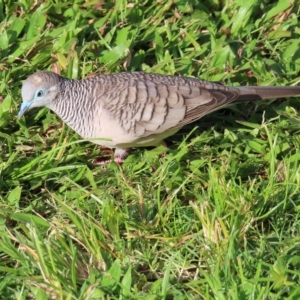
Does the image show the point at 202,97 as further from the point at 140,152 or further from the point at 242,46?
the point at 242,46

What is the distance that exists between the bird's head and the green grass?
0.89 feet

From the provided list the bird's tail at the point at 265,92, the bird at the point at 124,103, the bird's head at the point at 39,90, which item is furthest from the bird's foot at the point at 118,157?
the bird's tail at the point at 265,92

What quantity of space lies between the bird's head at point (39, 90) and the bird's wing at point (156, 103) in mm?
334

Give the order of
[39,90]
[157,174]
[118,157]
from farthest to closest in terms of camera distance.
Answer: [118,157] → [39,90] → [157,174]

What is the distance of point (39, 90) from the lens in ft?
16.4

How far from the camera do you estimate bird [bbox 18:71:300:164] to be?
16.3 feet

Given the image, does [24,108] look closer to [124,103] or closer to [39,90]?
[39,90]

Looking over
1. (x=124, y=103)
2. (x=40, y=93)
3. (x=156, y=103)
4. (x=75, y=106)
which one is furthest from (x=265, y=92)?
(x=40, y=93)

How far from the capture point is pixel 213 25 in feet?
19.8

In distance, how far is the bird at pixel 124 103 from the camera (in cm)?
498

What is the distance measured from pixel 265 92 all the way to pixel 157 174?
3.25 ft

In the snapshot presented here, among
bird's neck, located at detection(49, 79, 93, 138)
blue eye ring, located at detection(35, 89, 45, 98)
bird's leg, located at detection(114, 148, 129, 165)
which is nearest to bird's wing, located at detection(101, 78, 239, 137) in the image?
bird's neck, located at detection(49, 79, 93, 138)

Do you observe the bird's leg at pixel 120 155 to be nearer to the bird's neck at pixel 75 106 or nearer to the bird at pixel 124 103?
the bird at pixel 124 103

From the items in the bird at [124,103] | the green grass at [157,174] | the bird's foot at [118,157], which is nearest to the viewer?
the green grass at [157,174]
